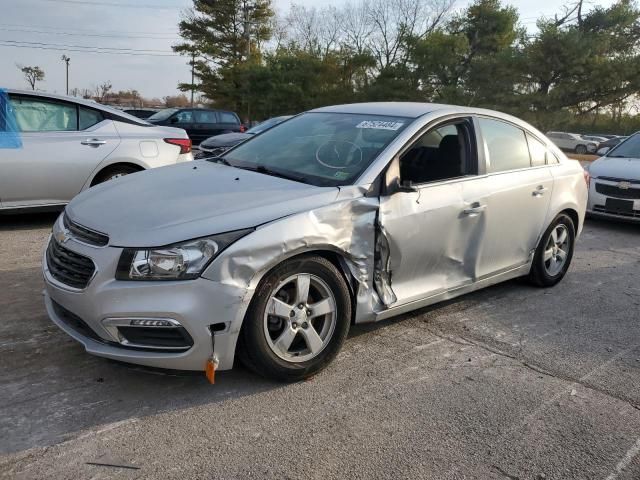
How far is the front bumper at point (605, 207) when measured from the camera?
7.93 metres

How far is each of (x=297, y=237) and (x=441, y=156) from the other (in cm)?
170

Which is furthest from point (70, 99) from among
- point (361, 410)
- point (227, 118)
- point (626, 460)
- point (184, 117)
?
point (227, 118)

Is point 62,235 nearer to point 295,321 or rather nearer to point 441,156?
point 295,321

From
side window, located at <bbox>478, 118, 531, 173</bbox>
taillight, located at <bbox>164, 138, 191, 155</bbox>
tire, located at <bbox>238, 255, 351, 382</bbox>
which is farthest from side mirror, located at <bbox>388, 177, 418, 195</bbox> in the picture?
taillight, located at <bbox>164, 138, 191, 155</bbox>

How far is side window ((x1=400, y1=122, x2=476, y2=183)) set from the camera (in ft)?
12.7

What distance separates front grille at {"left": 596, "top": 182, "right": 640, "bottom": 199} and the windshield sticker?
5.62 metres

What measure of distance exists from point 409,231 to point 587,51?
2805 cm

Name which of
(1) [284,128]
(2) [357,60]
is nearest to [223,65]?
(2) [357,60]

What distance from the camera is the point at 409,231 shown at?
3.52 m

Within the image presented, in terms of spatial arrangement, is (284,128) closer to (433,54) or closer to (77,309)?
(77,309)

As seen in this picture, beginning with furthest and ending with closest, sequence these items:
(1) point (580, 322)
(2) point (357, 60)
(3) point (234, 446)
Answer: (2) point (357, 60), (1) point (580, 322), (3) point (234, 446)

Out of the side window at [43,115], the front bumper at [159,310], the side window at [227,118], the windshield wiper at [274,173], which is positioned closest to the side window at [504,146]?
the windshield wiper at [274,173]

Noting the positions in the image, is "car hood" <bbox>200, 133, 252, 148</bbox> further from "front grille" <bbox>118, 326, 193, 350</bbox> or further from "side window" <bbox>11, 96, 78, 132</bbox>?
"front grille" <bbox>118, 326, 193, 350</bbox>

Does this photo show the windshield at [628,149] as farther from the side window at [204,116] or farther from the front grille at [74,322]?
the side window at [204,116]
